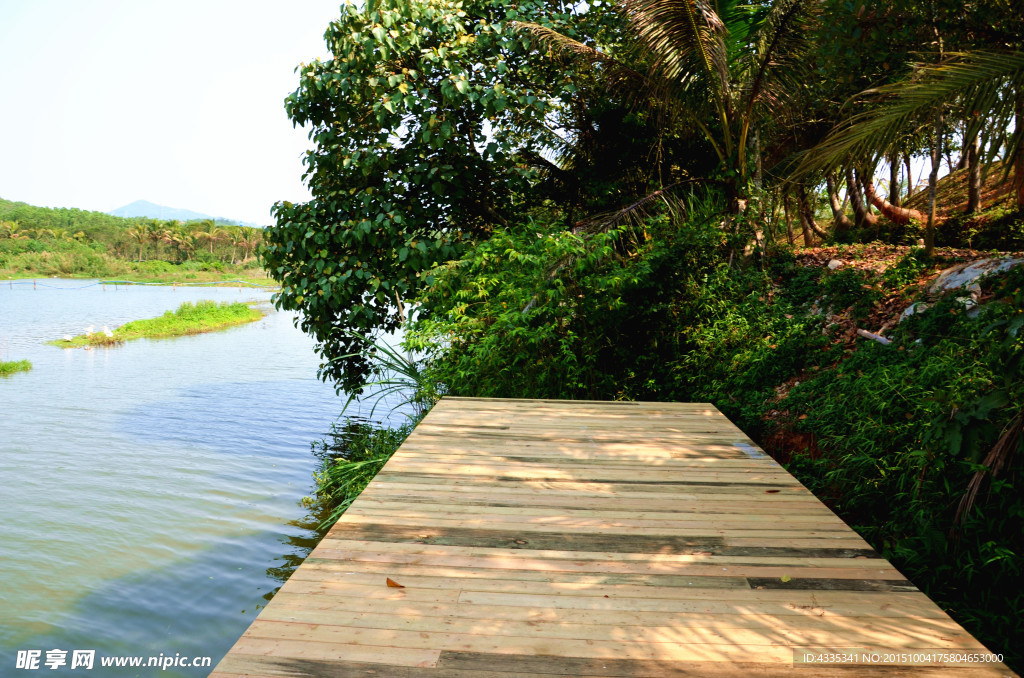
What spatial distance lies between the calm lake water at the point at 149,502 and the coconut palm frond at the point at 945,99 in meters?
4.70

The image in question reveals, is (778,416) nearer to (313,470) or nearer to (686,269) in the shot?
(686,269)

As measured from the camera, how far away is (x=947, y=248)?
6.20 m

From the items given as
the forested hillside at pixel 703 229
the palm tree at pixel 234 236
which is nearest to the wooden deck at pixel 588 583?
the forested hillside at pixel 703 229

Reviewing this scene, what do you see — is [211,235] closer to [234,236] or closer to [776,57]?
[234,236]

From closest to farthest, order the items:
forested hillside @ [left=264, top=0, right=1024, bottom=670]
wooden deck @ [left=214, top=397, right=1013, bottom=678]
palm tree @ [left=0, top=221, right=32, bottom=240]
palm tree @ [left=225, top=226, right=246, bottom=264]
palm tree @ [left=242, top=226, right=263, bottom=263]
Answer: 1. wooden deck @ [left=214, top=397, right=1013, bottom=678]
2. forested hillside @ [left=264, top=0, right=1024, bottom=670]
3. palm tree @ [left=242, top=226, right=263, bottom=263]
4. palm tree @ [left=0, top=221, right=32, bottom=240]
5. palm tree @ [left=225, top=226, right=246, bottom=264]

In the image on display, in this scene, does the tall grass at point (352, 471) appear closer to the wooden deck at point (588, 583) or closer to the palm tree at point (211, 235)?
the wooden deck at point (588, 583)

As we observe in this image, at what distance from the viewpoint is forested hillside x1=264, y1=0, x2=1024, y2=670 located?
346 cm

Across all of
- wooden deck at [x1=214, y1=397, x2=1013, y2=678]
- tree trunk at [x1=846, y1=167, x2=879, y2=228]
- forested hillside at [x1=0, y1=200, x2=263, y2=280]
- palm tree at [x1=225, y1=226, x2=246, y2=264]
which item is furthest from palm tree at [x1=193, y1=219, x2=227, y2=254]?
wooden deck at [x1=214, y1=397, x2=1013, y2=678]

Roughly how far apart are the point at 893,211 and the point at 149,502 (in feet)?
28.3

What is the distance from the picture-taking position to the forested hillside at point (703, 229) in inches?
136

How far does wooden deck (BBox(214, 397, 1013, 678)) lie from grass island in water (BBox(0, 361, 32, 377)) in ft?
47.5

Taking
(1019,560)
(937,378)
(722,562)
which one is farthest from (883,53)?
(722,562)

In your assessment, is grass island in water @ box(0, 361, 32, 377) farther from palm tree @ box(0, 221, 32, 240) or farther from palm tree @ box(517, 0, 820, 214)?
palm tree @ box(0, 221, 32, 240)

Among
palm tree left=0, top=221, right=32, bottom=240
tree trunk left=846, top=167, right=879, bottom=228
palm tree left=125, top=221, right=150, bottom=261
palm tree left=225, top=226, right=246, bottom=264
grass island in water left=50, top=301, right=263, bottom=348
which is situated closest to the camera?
tree trunk left=846, top=167, right=879, bottom=228
